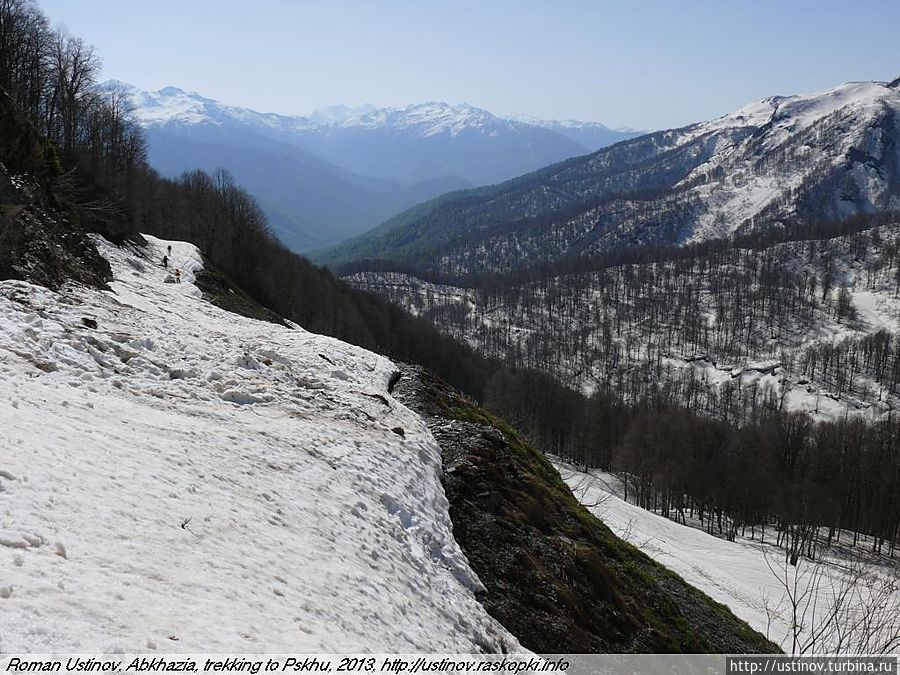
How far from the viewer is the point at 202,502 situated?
9742mm

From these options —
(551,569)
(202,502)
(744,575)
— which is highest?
(202,502)

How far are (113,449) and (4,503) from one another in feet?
9.77

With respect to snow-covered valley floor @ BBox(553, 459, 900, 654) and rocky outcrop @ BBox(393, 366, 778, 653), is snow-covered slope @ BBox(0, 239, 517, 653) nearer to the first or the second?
rocky outcrop @ BBox(393, 366, 778, 653)

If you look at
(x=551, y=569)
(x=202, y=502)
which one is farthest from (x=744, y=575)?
(x=202, y=502)

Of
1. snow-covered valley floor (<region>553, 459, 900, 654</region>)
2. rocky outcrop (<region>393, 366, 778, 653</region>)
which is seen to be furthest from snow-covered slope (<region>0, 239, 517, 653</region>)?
snow-covered valley floor (<region>553, 459, 900, 654</region>)

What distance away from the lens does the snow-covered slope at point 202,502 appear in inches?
258

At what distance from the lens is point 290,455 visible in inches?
526

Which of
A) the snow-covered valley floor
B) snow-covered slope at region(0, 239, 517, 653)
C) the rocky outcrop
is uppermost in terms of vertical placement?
snow-covered slope at region(0, 239, 517, 653)

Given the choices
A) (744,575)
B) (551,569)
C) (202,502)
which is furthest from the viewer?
(744,575)

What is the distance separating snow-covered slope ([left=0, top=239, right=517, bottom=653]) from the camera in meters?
6.55

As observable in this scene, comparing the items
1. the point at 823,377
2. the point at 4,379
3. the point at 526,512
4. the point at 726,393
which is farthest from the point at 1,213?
the point at 823,377

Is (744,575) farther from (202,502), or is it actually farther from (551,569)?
(202,502)

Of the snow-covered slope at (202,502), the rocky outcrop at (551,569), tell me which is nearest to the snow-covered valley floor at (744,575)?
the rocky outcrop at (551,569)

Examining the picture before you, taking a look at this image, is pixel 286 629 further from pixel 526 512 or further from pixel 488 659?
pixel 526 512
